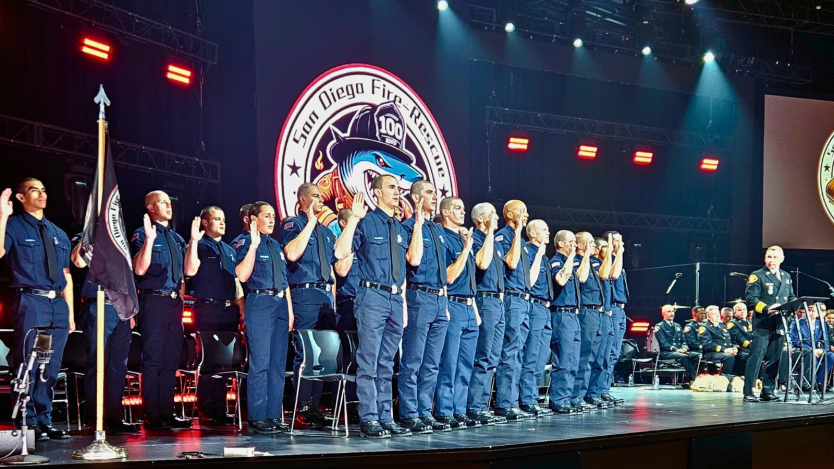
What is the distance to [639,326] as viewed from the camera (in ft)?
49.0

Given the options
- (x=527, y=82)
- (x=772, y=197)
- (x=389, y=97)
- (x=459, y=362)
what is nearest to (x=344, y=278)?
(x=459, y=362)

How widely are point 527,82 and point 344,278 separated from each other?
23.2 ft

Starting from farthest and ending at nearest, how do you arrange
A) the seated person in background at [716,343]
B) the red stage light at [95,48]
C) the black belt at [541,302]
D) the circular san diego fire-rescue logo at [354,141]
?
the seated person in background at [716,343] → the circular san diego fire-rescue logo at [354,141] → the red stage light at [95,48] → the black belt at [541,302]

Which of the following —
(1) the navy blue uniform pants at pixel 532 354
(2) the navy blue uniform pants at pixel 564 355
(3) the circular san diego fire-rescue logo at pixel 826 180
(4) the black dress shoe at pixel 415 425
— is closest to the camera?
(4) the black dress shoe at pixel 415 425

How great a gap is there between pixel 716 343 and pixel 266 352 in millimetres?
8587

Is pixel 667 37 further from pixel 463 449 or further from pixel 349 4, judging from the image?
pixel 463 449

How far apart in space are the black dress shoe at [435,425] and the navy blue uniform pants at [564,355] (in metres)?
1.87

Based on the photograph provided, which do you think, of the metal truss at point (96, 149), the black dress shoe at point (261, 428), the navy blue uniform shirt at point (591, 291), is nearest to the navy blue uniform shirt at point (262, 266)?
the black dress shoe at point (261, 428)

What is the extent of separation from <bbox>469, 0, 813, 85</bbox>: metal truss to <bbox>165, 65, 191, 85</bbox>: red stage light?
4.33 metres

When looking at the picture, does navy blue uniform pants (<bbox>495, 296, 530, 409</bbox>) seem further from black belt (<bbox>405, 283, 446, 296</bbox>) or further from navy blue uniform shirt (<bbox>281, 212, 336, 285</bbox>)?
navy blue uniform shirt (<bbox>281, 212, 336, 285</bbox>)

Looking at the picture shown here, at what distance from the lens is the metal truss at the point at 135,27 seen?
8.25m

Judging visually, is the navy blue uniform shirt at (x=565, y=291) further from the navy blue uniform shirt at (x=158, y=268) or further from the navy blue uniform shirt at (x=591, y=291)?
the navy blue uniform shirt at (x=158, y=268)

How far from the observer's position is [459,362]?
6.80 m

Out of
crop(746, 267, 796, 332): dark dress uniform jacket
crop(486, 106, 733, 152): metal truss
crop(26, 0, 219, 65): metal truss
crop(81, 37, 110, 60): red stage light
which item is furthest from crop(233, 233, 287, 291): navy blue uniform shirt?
crop(486, 106, 733, 152): metal truss
